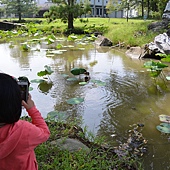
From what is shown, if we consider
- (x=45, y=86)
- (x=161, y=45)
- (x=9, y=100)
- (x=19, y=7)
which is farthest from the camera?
(x=19, y=7)

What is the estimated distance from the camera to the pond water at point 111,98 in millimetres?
3003

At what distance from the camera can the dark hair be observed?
3.71ft

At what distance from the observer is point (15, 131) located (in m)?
1.21

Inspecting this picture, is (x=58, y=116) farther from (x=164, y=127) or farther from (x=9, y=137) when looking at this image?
(x=9, y=137)

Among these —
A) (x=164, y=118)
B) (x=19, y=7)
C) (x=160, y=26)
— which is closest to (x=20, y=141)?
(x=164, y=118)

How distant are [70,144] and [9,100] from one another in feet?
4.41

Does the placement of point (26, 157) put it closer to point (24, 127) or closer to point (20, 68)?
point (24, 127)

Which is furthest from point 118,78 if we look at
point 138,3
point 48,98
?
point 138,3

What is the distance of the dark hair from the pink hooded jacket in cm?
6

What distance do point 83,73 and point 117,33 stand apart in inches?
247

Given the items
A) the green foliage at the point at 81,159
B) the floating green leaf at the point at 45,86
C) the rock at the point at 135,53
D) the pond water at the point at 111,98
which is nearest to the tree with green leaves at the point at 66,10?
the rock at the point at 135,53

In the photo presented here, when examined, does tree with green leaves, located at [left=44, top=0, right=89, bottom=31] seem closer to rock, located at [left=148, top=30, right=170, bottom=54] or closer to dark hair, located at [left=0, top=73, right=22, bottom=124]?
rock, located at [left=148, top=30, right=170, bottom=54]

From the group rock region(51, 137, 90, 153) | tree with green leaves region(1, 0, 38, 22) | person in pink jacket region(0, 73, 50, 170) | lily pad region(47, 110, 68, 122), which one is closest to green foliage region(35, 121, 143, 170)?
rock region(51, 137, 90, 153)

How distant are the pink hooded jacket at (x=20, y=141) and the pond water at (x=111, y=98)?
144 centimetres
